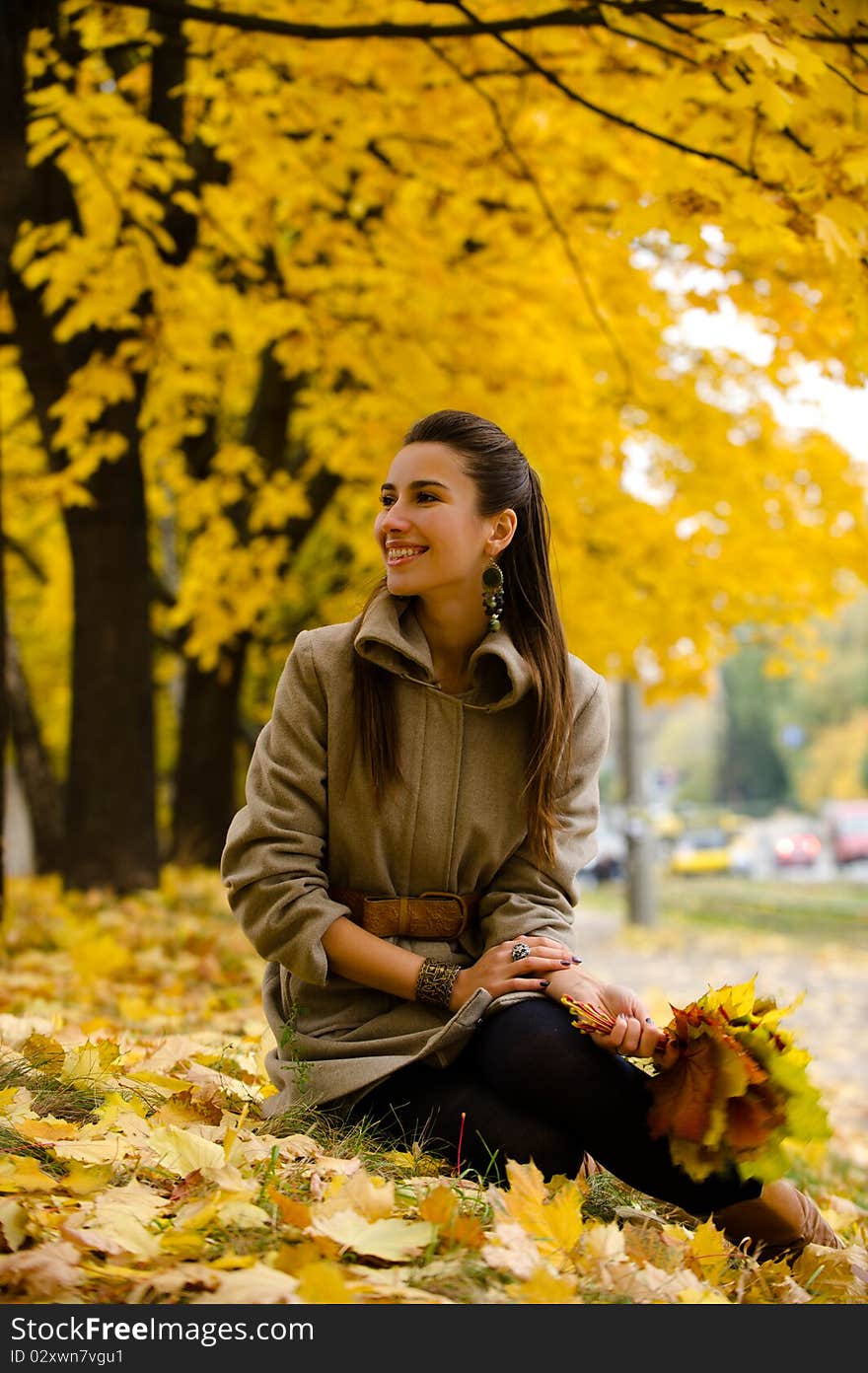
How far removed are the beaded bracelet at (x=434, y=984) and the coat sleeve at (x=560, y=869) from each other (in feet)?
0.51

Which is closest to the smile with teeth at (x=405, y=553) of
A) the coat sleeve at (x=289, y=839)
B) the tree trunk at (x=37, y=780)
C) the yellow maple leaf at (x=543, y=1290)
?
the coat sleeve at (x=289, y=839)

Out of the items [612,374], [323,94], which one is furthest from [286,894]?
[612,374]

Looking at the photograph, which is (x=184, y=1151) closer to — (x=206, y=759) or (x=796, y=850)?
(x=206, y=759)

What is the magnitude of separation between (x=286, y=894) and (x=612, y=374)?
7.00 metres

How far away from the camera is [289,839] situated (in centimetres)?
292

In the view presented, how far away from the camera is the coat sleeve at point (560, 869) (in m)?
2.99

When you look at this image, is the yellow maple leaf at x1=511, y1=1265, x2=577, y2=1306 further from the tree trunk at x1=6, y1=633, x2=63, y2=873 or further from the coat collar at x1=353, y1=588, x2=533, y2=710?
the tree trunk at x1=6, y1=633, x2=63, y2=873

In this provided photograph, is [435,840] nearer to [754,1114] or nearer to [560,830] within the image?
[560,830]

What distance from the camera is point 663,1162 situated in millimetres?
2709

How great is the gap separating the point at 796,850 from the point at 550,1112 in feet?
132

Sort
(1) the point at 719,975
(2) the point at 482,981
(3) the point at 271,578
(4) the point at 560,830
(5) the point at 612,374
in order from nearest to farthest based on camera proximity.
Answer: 1. (2) the point at 482,981
2. (4) the point at 560,830
3. (5) the point at 612,374
4. (3) the point at 271,578
5. (1) the point at 719,975

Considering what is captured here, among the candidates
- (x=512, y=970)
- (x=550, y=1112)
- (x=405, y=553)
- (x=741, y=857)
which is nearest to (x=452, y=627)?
(x=405, y=553)

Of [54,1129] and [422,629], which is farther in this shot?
[422,629]

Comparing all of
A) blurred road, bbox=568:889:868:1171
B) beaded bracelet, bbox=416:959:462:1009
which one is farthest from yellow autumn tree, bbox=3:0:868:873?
blurred road, bbox=568:889:868:1171
